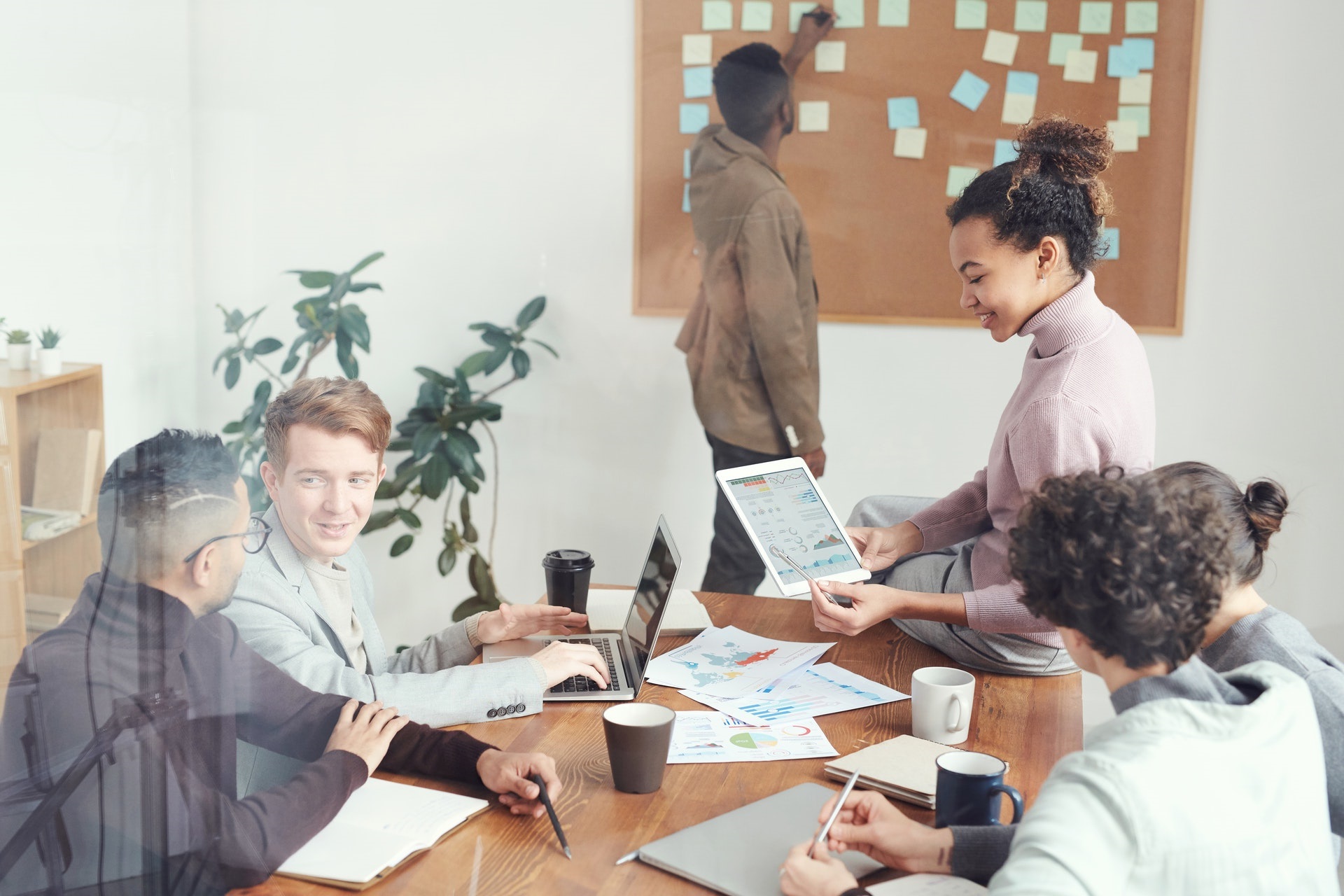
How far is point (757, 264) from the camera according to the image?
281 cm

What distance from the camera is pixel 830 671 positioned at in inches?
59.3

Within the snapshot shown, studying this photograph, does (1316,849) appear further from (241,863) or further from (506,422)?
(506,422)

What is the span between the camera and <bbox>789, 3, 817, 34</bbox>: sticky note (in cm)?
275

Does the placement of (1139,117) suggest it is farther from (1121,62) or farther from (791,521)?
(791,521)

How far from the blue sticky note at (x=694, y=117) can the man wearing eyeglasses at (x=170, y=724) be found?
1.84 metres

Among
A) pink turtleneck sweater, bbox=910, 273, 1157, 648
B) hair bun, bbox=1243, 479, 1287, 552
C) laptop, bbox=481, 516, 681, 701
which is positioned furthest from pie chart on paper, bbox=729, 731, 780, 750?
hair bun, bbox=1243, 479, 1287, 552

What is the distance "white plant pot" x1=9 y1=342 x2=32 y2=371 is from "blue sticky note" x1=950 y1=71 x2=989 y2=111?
224 cm

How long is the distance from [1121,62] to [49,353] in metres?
2.48

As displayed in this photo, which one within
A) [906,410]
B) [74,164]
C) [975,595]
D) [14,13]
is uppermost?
[14,13]

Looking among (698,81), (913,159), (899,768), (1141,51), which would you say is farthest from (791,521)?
(1141,51)

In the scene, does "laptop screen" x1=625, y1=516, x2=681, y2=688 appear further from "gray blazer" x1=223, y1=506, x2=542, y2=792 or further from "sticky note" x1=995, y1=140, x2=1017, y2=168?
"sticky note" x1=995, y1=140, x2=1017, y2=168

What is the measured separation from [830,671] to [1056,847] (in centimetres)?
74

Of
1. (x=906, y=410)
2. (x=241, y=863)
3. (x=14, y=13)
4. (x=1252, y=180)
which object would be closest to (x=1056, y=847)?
(x=241, y=863)

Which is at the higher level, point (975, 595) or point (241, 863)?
point (975, 595)
